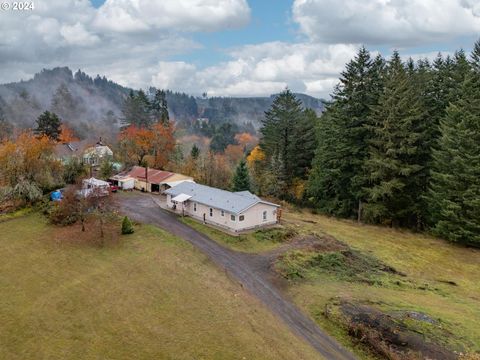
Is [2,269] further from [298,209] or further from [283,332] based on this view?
[298,209]

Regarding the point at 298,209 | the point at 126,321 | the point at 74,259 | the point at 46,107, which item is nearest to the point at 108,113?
the point at 46,107

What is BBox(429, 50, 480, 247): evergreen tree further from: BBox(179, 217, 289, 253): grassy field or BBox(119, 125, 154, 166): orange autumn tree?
BBox(119, 125, 154, 166): orange autumn tree

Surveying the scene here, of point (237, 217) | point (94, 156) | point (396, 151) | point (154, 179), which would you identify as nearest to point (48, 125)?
point (94, 156)

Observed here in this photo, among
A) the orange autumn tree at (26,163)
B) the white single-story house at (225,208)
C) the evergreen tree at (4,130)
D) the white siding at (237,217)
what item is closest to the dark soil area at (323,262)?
the white siding at (237,217)

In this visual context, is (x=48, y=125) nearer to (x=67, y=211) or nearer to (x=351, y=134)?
(x=67, y=211)

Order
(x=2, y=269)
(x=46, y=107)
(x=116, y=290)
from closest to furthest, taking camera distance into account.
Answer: (x=116, y=290) < (x=2, y=269) < (x=46, y=107)

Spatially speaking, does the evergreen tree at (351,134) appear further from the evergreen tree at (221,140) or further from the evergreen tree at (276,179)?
the evergreen tree at (221,140)

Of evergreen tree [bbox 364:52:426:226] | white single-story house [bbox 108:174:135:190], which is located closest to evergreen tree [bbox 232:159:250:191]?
white single-story house [bbox 108:174:135:190]

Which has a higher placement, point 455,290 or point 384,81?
point 384,81
